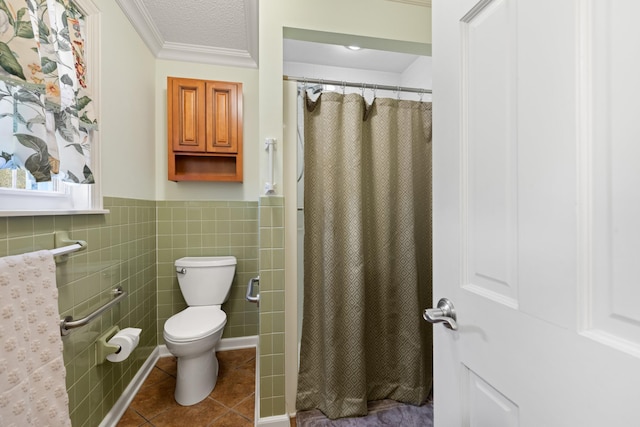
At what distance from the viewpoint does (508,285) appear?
49cm

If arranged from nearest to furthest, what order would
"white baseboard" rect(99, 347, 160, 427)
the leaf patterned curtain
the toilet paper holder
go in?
1. the leaf patterned curtain
2. the toilet paper holder
3. "white baseboard" rect(99, 347, 160, 427)

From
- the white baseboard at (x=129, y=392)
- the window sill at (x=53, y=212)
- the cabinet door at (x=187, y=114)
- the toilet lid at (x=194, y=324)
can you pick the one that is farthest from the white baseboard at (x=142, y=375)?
the cabinet door at (x=187, y=114)

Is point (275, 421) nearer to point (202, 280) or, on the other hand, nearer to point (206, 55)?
point (202, 280)

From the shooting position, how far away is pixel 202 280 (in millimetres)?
1952

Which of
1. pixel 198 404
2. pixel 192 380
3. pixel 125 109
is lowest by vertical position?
pixel 198 404

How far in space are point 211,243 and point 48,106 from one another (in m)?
1.39

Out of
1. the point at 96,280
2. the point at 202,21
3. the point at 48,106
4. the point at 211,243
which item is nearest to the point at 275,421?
the point at 96,280

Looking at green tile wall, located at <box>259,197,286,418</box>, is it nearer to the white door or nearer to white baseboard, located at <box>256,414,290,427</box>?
white baseboard, located at <box>256,414,290,427</box>

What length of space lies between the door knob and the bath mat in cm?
118

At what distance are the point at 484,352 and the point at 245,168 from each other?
6.82ft

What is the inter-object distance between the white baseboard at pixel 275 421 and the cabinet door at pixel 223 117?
1792 mm

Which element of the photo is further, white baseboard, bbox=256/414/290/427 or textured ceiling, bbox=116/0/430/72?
textured ceiling, bbox=116/0/430/72

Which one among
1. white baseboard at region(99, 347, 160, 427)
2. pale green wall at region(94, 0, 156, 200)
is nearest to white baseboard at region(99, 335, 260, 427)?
white baseboard at region(99, 347, 160, 427)

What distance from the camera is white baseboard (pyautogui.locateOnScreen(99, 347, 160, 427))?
140cm
